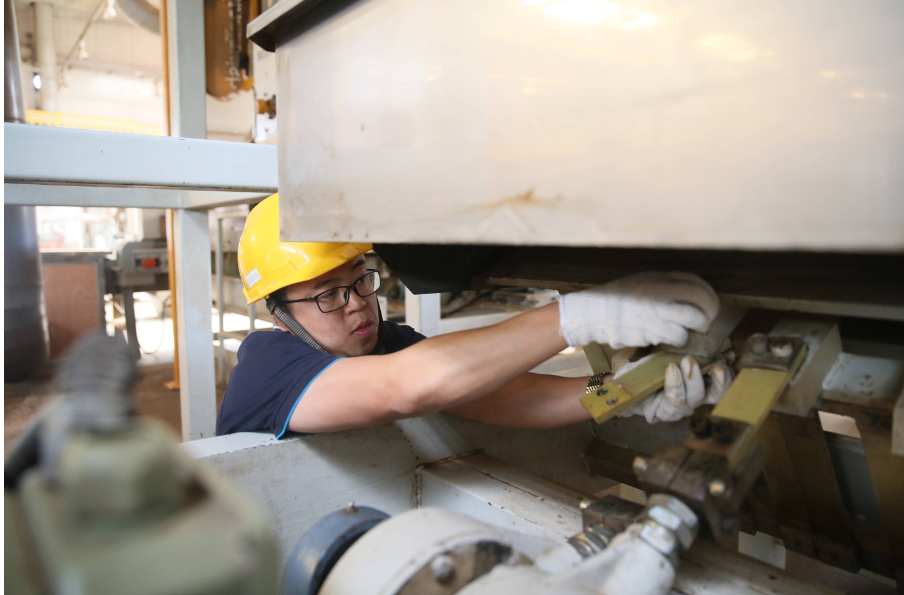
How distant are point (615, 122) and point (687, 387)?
0.35m

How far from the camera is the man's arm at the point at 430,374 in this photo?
79cm

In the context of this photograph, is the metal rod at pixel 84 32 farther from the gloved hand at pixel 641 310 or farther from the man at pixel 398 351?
the gloved hand at pixel 641 310

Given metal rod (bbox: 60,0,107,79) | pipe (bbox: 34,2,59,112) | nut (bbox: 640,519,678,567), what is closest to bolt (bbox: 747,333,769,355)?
nut (bbox: 640,519,678,567)

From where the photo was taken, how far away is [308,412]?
939 mm

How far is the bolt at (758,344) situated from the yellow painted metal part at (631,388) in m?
0.06

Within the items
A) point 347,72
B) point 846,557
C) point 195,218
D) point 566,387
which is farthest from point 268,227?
point 846,557

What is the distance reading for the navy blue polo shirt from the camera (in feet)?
3.21

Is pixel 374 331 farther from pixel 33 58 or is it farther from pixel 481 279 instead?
pixel 33 58

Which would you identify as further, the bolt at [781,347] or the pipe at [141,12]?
the pipe at [141,12]

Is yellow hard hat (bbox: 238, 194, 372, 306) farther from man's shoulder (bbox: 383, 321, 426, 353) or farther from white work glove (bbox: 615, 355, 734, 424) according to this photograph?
white work glove (bbox: 615, 355, 734, 424)

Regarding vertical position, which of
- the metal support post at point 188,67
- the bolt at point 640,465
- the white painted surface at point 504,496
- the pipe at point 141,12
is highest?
the pipe at point 141,12

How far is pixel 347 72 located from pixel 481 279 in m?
0.47

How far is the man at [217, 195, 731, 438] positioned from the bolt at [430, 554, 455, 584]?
0.30 meters

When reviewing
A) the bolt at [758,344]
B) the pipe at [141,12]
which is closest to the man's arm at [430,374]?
the bolt at [758,344]
